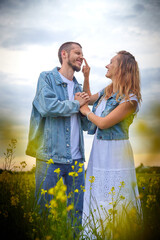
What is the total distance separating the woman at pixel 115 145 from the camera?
3021 millimetres

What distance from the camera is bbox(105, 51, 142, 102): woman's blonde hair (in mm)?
3145

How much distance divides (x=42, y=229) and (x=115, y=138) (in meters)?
1.33

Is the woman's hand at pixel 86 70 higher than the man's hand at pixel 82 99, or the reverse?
the woman's hand at pixel 86 70

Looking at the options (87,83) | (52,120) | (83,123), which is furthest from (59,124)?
(87,83)

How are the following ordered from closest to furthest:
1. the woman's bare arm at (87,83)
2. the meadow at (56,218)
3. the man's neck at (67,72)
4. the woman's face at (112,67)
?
the meadow at (56,218) → the woman's face at (112,67) → the woman's bare arm at (87,83) → the man's neck at (67,72)

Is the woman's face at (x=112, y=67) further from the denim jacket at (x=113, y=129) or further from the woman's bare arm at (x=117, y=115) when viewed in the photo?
the woman's bare arm at (x=117, y=115)

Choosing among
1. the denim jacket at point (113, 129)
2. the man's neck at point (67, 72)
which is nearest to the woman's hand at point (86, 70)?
the man's neck at point (67, 72)

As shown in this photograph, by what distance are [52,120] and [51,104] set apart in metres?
0.33

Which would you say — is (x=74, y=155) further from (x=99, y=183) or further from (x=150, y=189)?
(x=150, y=189)

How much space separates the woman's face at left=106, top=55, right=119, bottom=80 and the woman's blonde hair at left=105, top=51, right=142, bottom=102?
44mm

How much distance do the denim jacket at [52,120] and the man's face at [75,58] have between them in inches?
10.6

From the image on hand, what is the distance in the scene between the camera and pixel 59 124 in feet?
A: 12.1

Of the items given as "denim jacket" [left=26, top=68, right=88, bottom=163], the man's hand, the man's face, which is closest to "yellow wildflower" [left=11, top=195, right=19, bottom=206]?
"denim jacket" [left=26, top=68, right=88, bottom=163]

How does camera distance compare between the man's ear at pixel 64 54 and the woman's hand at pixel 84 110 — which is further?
the man's ear at pixel 64 54
